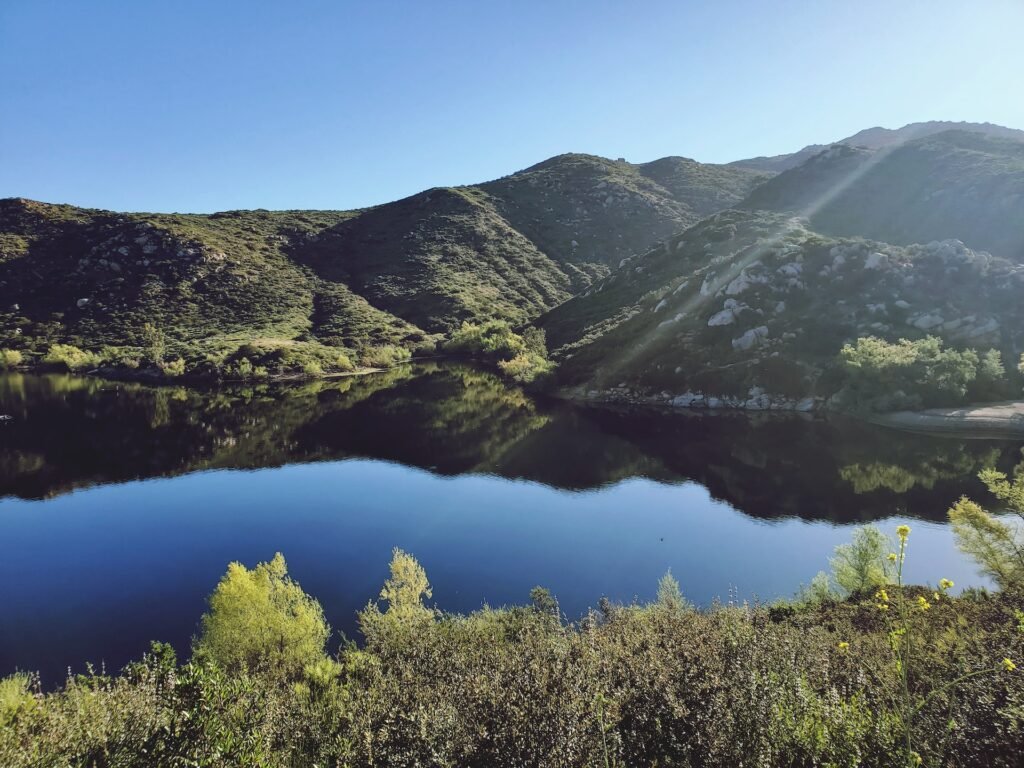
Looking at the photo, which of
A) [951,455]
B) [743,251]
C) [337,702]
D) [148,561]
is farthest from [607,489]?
[743,251]

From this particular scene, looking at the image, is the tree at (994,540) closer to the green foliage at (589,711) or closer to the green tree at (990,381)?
the green foliage at (589,711)

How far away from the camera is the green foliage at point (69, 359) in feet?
446

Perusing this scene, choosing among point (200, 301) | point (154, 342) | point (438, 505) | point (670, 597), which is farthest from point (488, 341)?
point (670, 597)

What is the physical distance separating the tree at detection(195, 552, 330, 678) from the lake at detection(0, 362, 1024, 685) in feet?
23.0

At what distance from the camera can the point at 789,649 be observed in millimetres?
15109

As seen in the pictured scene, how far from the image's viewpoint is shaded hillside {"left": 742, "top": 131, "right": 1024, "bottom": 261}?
431ft

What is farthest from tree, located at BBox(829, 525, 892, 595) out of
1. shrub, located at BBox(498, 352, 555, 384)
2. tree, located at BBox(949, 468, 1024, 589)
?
shrub, located at BBox(498, 352, 555, 384)

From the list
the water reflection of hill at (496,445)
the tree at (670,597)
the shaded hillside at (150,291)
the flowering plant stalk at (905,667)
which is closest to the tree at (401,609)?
the tree at (670,597)

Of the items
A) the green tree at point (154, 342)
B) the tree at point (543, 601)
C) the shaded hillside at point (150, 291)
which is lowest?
the tree at point (543, 601)

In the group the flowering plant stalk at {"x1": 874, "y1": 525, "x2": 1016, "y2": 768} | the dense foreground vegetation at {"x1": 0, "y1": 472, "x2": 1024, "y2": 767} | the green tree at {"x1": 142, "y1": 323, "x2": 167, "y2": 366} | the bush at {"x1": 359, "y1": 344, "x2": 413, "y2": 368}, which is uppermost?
the green tree at {"x1": 142, "y1": 323, "x2": 167, "y2": 366}

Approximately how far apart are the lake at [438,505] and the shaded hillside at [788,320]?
1010cm

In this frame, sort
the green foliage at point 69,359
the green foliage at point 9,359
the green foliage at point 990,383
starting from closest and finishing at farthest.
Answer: the green foliage at point 990,383, the green foliage at point 9,359, the green foliage at point 69,359

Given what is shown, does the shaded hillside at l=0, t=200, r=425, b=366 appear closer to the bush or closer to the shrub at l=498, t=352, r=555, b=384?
the bush

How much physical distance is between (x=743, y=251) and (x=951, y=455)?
7402 centimetres
